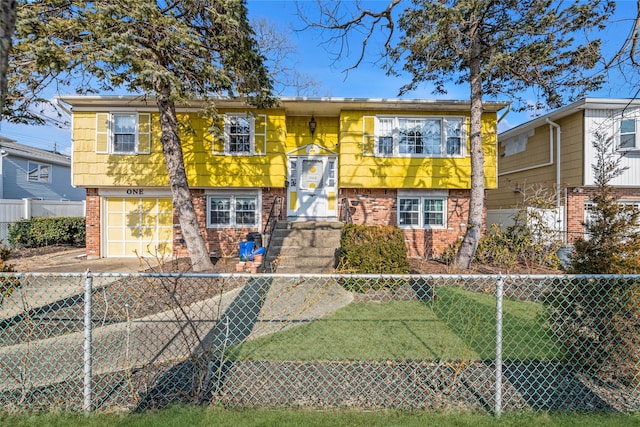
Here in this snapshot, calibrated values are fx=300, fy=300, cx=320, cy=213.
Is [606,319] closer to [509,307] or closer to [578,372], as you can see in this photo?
[578,372]

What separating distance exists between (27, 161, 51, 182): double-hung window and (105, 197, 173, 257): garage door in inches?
565

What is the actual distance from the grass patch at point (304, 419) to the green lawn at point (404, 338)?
73 cm

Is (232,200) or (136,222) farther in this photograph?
(136,222)

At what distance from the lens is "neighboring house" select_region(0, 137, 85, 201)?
18.7 m

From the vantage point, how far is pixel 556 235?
9789 mm

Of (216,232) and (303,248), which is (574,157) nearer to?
(303,248)

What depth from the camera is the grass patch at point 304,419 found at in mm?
2555

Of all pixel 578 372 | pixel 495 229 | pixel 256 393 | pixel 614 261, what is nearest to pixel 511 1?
pixel 495 229

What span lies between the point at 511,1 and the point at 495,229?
6.70 m

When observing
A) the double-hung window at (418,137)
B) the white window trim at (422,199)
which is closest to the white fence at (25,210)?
the double-hung window at (418,137)

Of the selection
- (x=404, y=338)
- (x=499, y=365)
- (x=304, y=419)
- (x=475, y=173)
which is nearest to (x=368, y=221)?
(x=475, y=173)

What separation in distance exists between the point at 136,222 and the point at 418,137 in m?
11.3

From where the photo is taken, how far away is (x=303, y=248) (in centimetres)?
895

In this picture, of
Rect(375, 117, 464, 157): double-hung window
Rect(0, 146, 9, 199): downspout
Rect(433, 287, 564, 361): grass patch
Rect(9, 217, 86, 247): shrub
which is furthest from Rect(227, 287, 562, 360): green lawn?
Rect(0, 146, 9, 199): downspout
